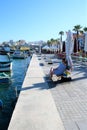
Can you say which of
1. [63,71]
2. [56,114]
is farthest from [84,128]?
[63,71]

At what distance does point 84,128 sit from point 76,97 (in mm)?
Answer: 3358

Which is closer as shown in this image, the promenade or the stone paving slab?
the stone paving slab

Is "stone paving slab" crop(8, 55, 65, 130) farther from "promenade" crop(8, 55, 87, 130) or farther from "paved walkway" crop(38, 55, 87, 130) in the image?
"paved walkway" crop(38, 55, 87, 130)

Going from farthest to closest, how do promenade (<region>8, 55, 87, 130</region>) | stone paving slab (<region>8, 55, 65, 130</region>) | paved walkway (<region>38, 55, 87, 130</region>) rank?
paved walkway (<region>38, 55, 87, 130</region>) → promenade (<region>8, 55, 87, 130</region>) → stone paving slab (<region>8, 55, 65, 130</region>)

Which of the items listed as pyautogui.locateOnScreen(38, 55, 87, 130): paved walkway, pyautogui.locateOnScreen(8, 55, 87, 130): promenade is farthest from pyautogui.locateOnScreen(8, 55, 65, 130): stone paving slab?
pyautogui.locateOnScreen(38, 55, 87, 130): paved walkway

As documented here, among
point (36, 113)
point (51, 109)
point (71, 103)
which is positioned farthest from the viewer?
point (71, 103)

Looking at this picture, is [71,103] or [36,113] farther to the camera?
[71,103]

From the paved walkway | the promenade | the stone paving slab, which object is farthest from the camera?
the paved walkway

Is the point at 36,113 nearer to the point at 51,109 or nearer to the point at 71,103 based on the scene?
the point at 51,109

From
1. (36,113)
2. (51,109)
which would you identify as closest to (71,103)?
(51,109)

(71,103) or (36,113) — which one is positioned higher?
(36,113)

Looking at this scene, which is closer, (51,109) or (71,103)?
(51,109)

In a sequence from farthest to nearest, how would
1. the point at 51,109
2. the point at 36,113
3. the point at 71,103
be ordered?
the point at 71,103 < the point at 51,109 < the point at 36,113

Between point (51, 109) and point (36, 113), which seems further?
point (51, 109)
